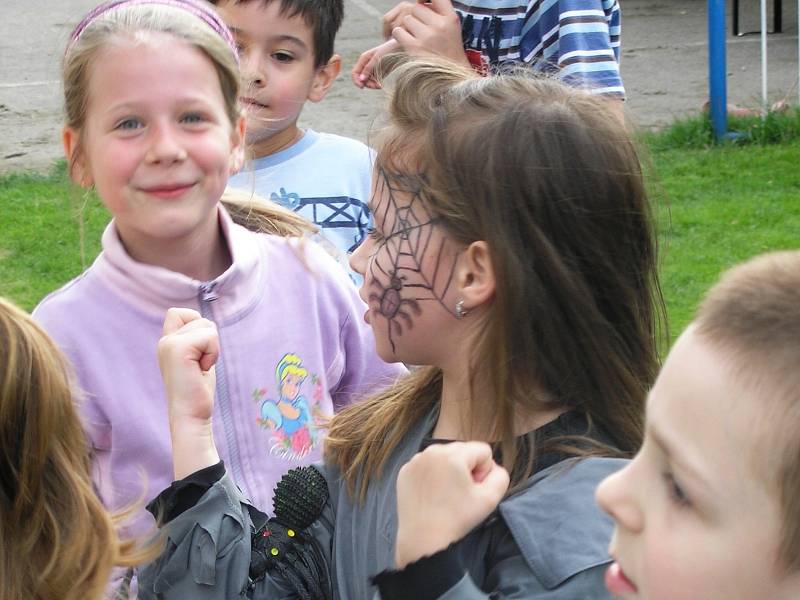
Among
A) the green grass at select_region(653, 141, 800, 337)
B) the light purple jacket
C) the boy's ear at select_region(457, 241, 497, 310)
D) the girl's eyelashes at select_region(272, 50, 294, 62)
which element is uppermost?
the girl's eyelashes at select_region(272, 50, 294, 62)

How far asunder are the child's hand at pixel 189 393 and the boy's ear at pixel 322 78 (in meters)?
1.63

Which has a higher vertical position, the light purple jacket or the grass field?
the light purple jacket

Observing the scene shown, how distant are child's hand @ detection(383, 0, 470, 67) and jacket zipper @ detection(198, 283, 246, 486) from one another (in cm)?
110

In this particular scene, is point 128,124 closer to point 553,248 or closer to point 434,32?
point 553,248

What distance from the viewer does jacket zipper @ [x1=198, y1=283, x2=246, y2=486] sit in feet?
8.46

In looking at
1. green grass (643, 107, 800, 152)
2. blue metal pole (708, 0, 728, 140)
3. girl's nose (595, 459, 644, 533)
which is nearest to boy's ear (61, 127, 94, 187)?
girl's nose (595, 459, 644, 533)

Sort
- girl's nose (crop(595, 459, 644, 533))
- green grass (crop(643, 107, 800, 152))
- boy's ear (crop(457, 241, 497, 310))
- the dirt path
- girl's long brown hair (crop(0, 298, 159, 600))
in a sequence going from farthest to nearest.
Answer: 1. the dirt path
2. green grass (crop(643, 107, 800, 152))
3. boy's ear (crop(457, 241, 497, 310))
4. girl's long brown hair (crop(0, 298, 159, 600))
5. girl's nose (crop(595, 459, 644, 533))

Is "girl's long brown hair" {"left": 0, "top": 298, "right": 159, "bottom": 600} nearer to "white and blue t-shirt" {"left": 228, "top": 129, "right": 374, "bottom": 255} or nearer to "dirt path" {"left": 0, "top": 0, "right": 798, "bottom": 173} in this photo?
"white and blue t-shirt" {"left": 228, "top": 129, "right": 374, "bottom": 255}

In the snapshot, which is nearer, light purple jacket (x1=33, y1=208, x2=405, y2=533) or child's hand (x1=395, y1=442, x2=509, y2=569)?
child's hand (x1=395, y1=442, x2=509, y2=569)

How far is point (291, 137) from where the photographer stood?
3654 millimetres

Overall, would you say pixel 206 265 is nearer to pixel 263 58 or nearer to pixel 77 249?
pixel 263 58

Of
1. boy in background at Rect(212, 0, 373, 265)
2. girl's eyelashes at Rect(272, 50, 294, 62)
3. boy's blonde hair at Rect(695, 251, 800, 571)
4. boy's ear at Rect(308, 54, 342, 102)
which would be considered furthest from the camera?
boy's ear at Rect(308, 54, 342, 102)

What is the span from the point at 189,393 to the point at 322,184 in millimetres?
1363

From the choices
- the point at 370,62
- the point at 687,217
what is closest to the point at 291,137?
the point at 370,62
